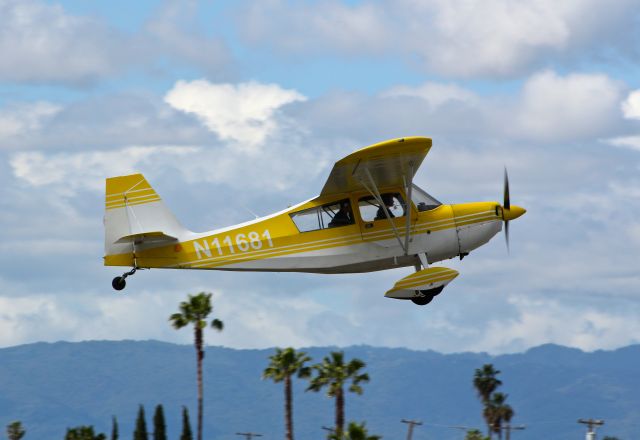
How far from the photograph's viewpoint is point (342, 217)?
82.2 ft

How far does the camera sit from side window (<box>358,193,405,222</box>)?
82.0 feet

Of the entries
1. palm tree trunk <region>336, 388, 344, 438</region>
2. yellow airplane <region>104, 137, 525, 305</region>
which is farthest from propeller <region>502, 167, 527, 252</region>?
palm tree trunk <region>336, 388, 344, 438</region>

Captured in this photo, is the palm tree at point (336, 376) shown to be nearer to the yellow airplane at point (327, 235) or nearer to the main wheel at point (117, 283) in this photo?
the yellow airplane at point (327, 235)

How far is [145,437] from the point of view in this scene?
9038 cm

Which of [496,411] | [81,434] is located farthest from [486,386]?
[81,434]

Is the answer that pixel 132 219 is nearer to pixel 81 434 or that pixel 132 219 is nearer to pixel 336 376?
pixel 336 376

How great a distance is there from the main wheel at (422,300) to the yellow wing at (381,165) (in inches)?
93.1

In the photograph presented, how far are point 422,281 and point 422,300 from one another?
824 mm

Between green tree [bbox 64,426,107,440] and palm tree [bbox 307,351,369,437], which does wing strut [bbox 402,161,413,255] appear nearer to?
palm tree [bbox 307,351,369,437]

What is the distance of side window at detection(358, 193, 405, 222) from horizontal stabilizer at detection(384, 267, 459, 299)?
1.32 m

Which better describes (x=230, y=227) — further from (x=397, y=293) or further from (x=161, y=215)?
(x=397, y=293)

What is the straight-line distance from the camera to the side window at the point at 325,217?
82.1ft

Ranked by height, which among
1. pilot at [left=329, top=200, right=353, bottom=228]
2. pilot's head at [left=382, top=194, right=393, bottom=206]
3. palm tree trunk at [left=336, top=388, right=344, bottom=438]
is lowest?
palm tree trunk at [left=336, top=388, right=344, bottom=438]

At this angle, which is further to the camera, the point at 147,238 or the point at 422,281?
the point at 147,238
